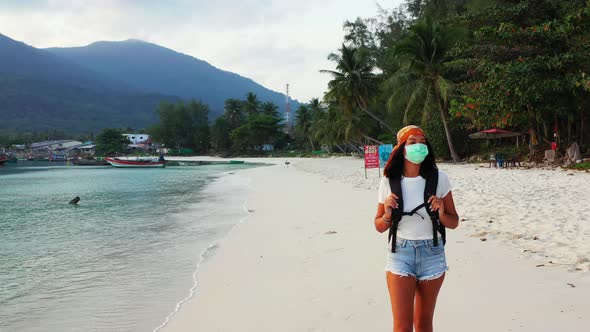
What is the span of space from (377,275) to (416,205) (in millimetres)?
2573

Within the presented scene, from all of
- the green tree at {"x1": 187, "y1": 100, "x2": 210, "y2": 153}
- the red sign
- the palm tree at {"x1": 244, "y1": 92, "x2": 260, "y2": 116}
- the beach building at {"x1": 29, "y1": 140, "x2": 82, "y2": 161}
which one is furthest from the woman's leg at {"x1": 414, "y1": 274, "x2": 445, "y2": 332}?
the beach building at {"x1": 29, "y1": 140, "x2": 82, "y2": 161}

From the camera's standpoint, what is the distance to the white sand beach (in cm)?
343

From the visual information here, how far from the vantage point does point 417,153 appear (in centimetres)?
227

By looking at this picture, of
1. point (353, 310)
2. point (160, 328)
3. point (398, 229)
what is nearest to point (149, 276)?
point (160, 328)

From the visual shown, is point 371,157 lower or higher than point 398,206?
higher

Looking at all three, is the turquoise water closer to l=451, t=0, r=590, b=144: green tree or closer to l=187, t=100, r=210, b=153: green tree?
l=451, t=0, r=590, b=144: green tree

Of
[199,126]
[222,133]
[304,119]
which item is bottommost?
[222,133]

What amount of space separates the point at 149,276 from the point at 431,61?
2404cm

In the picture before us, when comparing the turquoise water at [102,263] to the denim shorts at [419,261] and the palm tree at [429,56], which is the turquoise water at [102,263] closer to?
the denim shorts at [419,261]

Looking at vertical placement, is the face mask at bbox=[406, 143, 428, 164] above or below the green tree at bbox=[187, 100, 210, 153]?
below

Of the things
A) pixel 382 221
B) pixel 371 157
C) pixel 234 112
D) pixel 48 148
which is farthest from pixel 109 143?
pixel 382 221

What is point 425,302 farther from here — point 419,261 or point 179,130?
point 179,130

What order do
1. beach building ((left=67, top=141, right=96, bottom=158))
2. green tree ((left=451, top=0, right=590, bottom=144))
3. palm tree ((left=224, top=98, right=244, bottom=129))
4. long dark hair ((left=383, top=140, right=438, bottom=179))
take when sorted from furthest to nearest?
beach building ((left=67, top=141, right=96, bottom=158)), palm tree ((left=224, top=98, right=244, bottom=129)), green tree ((left=451, top=0, right=590, bottom=144)), long dark hair ((left=383, top=140, right=438, bottom=179))

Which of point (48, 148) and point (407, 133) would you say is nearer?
point (407, 133)
